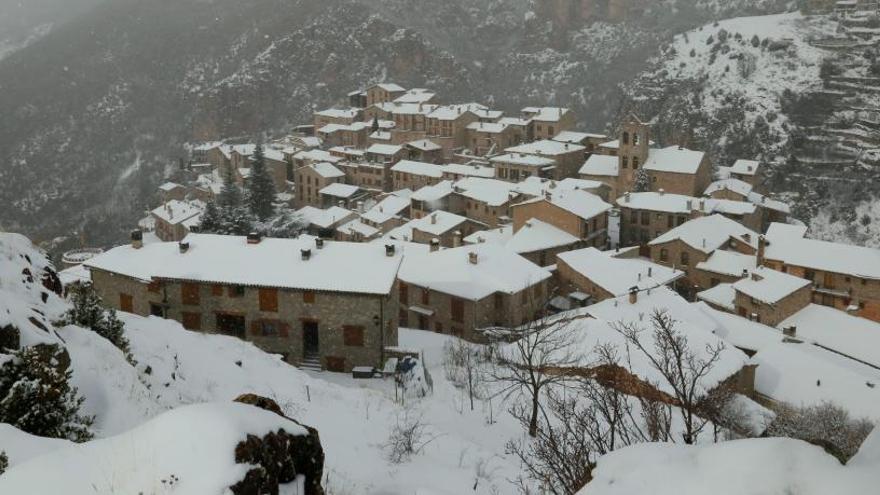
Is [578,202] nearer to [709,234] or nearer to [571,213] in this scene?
[571,213]

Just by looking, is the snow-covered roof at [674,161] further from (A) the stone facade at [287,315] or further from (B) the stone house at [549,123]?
(A) the stone facade at [287,315]

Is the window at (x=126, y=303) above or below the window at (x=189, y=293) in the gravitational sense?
below

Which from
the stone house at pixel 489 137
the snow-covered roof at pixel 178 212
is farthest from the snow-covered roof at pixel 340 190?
the stone house at pixel 489 137

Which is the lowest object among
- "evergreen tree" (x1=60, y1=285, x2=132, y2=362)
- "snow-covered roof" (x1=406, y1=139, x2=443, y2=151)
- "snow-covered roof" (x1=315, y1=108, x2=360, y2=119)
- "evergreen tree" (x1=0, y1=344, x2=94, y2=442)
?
"snow-covered roof" (x1=406, y1=139, x2=443, y2=151)

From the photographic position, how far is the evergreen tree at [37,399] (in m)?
8.81

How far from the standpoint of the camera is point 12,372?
8.95m

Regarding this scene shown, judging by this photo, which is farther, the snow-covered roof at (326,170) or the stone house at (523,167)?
the snow-covered roof at (326,170)

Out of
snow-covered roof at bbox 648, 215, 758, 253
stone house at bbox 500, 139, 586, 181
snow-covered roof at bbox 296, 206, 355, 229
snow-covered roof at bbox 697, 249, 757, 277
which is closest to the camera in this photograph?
snow-covered roof at bbox 697, 249, 757, 277

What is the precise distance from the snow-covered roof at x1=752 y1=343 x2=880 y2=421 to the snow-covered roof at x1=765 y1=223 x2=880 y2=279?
552 inches

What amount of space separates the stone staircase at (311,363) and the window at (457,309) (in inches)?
438

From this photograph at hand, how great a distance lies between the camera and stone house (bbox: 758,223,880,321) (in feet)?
154

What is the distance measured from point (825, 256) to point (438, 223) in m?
28.5

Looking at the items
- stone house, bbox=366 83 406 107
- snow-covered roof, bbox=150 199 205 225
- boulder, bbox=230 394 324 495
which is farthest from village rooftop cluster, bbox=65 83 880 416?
boulder, bbox=230 394 324 495

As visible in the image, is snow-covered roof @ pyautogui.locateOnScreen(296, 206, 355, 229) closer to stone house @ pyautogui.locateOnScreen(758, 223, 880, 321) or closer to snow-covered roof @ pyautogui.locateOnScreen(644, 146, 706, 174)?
snow-covered roof @ pyautogui.locateOnScreen(644, 146, 706, 174)
